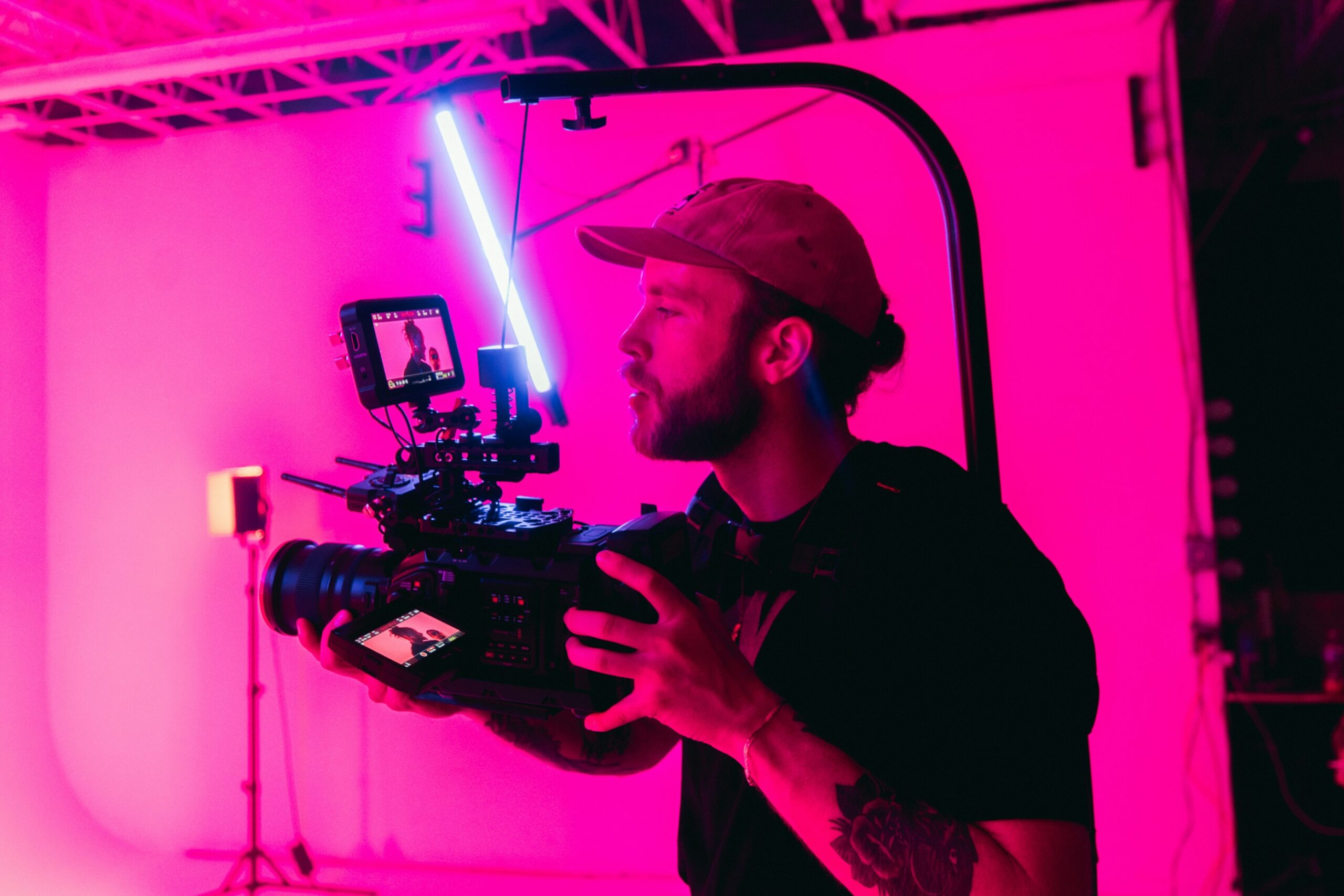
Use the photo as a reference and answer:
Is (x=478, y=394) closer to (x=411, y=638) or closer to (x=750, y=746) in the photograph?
(x=411, y=638)

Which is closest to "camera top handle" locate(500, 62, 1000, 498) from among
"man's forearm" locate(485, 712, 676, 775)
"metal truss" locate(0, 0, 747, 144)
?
"man's forearm" locate(485, 712, 676, 775)

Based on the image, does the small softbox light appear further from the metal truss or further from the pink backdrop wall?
the metal truss

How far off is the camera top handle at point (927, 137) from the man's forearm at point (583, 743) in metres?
0.71

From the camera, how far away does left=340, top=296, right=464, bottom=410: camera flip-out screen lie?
1.21 m

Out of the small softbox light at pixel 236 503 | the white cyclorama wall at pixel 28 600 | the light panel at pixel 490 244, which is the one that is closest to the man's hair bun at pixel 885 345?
the light panel at pixel 490 244

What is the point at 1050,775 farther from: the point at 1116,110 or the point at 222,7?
the point at 222,7

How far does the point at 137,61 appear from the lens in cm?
228

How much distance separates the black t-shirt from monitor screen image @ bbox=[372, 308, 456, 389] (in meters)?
0.66

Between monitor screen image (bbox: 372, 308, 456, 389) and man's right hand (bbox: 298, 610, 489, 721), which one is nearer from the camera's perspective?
man's right hand (bbox: 298, 610, 489, 721)

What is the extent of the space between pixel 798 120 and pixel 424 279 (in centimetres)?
148

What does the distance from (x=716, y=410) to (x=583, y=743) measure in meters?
0.64

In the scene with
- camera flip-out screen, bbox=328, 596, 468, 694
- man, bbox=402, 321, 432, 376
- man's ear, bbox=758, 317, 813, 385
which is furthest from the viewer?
man, bbox=402, 321, 432, 376

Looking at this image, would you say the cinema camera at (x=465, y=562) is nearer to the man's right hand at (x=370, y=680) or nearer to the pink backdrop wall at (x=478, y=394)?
the man's right hand at (x=370, y=680)

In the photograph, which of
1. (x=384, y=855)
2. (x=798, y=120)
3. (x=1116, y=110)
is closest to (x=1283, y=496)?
(x=1116, y=110)
